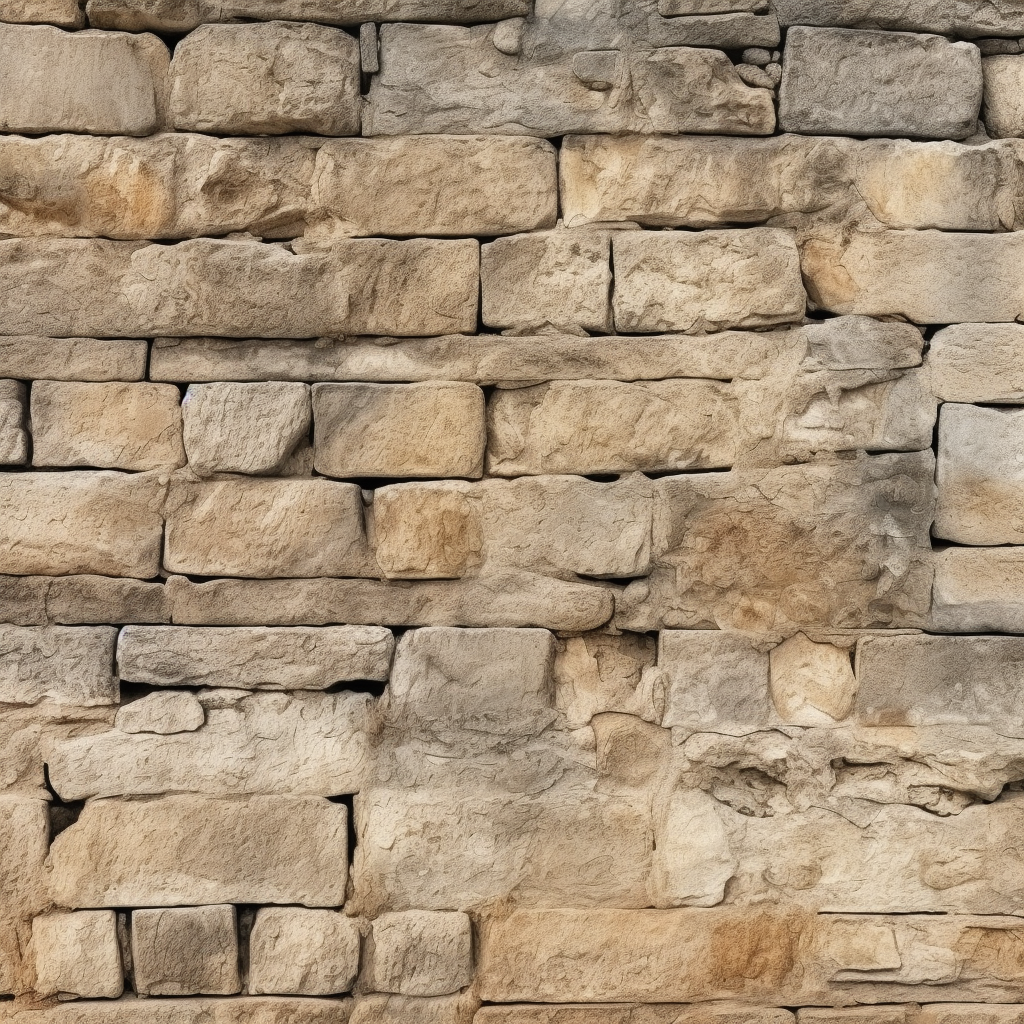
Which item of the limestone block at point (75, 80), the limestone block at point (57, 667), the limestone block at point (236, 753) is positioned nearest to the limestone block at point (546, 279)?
the limestone block at point (75, 80)

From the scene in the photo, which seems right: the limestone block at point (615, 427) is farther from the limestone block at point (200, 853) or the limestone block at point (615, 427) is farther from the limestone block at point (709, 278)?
the limestone block at point (200, 853)

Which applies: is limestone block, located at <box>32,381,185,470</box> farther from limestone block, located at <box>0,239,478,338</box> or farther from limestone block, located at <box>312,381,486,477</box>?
limestone block, located at <box>312,381,486,477</box>

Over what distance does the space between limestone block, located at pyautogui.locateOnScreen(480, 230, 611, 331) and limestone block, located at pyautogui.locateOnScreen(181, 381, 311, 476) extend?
59cm

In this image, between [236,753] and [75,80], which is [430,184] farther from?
[236,753]

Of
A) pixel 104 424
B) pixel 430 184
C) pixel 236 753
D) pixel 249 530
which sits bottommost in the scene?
pixel 236 753

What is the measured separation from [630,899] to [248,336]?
1.82 m

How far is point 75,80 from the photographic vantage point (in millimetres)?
2828

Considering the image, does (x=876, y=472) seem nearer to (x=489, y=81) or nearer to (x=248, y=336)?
(x=489, y=81)

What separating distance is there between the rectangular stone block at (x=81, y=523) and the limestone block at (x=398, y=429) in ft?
1.57

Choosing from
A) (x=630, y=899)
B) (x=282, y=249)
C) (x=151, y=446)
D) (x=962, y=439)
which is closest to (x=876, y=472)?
(x=962, y=439)

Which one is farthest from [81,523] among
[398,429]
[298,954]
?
[298,954]

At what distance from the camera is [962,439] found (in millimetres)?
2873

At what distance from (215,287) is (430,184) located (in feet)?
2.08

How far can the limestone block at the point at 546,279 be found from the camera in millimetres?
2867
